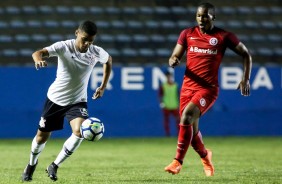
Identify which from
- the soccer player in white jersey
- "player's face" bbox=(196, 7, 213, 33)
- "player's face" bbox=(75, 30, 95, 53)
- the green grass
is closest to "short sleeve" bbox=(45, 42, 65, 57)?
the soccer player in white jersey

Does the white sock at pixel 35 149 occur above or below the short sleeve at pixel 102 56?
below

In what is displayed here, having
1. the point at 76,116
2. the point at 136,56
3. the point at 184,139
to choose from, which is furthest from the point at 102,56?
the point at 136,56

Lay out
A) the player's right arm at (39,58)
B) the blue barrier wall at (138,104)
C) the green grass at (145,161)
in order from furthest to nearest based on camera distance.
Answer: the blue barrier wall at (138,104) → the green grass at (145,161) → the player's right arm at (39,58)

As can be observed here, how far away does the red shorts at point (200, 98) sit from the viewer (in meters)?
8.94

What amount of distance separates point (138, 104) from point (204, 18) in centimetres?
935

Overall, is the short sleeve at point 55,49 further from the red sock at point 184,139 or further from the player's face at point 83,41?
the red sock at point 184,139

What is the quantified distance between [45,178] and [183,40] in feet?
7.63

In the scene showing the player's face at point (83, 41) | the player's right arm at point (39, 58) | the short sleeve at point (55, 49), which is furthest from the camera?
the short sleeve at point (55, 49)

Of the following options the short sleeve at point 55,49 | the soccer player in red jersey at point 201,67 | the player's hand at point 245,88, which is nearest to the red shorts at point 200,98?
the soccer player in red jersey at point 201,67

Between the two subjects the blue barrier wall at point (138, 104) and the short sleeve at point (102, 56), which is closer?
the short sleeve at point (102, 56)

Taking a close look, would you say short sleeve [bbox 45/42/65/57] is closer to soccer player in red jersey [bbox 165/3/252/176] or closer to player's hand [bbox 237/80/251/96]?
soccer player in red jersey [bbox 165/3/252/176]

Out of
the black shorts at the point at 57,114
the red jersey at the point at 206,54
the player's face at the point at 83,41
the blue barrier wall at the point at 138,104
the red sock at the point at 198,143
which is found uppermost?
the player's face at the point at 83,41

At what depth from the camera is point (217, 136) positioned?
1839 centimetres

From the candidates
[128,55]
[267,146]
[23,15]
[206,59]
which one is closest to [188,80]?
[206,59]
